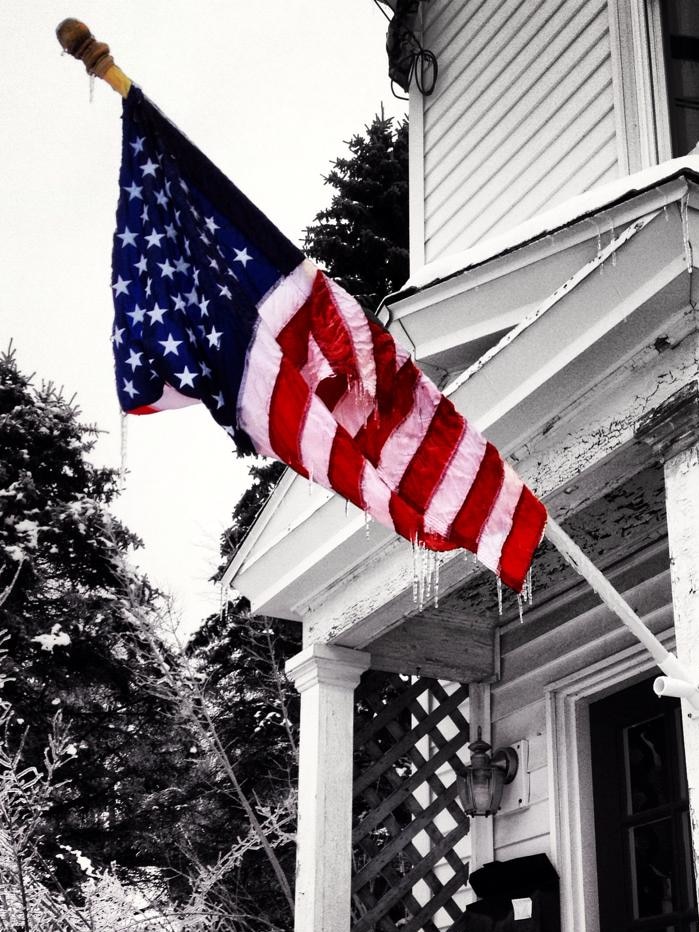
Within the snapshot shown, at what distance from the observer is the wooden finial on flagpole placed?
374 cm

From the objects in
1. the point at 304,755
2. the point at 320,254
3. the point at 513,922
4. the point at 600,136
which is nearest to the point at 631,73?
the point at 600,136

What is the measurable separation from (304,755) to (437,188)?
351 centimetres

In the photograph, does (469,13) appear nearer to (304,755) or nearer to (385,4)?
(385,4)

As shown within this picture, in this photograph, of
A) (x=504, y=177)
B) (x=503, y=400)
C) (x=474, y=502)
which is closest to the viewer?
(x=474, y=502)

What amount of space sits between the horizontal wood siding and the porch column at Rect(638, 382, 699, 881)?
91.6 inches

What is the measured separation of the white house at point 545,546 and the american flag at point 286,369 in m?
0.58

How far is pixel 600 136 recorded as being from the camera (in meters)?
5.92

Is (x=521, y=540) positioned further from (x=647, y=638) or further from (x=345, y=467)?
(x=345, y=467)

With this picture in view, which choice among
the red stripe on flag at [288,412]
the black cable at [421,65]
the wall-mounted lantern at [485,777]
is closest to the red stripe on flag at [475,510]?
the red stripe on flag at [288,412]

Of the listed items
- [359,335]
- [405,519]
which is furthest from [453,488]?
[359,335]

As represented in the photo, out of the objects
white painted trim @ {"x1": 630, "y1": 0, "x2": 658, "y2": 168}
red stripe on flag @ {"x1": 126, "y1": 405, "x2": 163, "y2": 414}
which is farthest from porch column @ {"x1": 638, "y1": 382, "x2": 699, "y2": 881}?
white painted trim @ {"x1": 630, "y1": 0, "x2": 658, "y2": 168}

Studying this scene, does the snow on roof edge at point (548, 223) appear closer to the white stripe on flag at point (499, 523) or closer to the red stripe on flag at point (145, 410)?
the white stripe on flag at point (499, 523)

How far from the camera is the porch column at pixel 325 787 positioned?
5293 millimetres

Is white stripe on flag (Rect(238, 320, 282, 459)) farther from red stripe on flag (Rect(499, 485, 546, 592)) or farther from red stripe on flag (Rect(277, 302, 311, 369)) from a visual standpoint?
red stripe on flag (Rect(499, 485, 546, 592))
